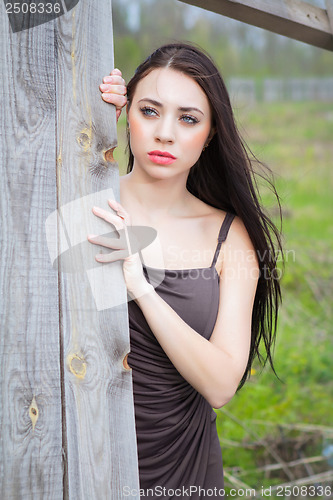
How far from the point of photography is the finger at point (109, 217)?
4.65 feet

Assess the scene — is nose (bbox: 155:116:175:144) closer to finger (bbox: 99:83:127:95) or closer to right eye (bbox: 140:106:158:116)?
right eye (bbox: 140:106:158:116)

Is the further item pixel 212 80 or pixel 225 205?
pixel 225 205

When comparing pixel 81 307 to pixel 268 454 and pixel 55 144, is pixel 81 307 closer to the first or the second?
pixel 55 144

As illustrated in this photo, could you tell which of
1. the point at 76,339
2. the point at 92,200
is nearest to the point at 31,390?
the point at 76,339

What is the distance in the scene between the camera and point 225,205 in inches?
82.3

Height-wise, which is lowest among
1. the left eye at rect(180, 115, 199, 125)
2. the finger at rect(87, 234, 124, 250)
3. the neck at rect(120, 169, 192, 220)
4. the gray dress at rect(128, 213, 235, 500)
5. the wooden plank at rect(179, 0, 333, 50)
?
the gray dress at rect(128, 213, 235, 500)

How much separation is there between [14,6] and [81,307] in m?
0.73

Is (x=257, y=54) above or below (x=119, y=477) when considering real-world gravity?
above

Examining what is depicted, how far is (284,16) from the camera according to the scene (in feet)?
6.57

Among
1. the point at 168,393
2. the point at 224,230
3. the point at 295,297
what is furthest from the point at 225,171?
the point at 295,297

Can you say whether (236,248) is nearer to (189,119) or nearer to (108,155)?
(189,119)

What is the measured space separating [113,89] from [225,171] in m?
0.66

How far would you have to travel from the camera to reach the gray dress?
179 cm

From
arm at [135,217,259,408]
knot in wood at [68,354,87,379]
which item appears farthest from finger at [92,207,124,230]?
knot in wood at [68,354,87,379]
